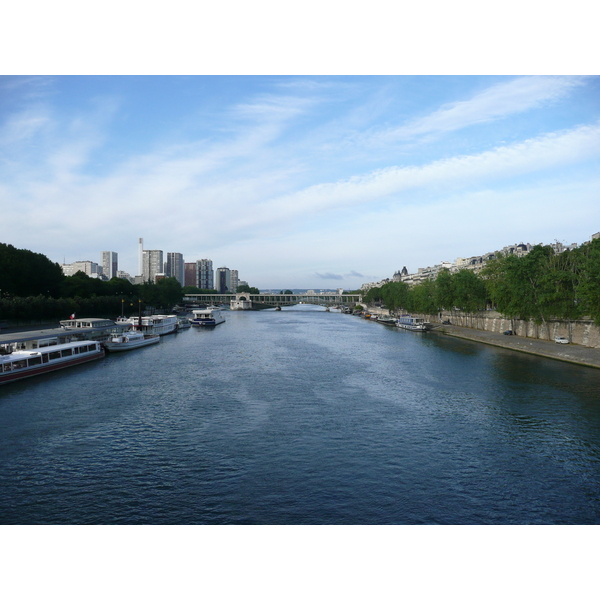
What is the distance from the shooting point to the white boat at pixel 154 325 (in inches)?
2341

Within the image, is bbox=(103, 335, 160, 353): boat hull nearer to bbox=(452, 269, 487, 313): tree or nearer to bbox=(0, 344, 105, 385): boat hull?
bbox=(0, 344, 105, 385): boat hull

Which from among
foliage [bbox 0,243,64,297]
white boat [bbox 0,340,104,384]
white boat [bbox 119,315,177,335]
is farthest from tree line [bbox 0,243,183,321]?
white boat [bbox 0,340,104,384]

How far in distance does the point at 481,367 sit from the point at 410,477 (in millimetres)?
23926

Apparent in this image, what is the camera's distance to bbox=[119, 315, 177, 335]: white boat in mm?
59450

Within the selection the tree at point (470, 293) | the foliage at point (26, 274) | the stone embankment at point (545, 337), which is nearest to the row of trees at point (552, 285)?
the stone embankment at point (545, 337)

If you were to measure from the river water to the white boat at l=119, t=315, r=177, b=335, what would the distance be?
86.4 feet

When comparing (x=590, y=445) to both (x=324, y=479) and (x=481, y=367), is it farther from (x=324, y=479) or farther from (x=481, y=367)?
(x=481, y=367)

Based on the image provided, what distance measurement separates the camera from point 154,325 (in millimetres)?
63281

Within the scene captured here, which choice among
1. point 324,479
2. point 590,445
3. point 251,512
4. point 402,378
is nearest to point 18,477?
point 251,512

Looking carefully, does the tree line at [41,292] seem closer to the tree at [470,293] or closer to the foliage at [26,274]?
the foliage at [26,274]

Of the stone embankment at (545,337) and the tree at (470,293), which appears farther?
the tree at (470,293)

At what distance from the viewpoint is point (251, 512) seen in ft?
39.3

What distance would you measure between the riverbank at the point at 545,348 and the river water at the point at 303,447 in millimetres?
3037

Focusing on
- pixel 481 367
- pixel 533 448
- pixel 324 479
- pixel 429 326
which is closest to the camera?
pixel 324 479
